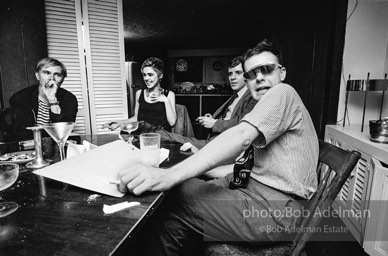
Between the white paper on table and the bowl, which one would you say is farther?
the bowl

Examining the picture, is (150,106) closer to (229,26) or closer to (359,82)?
(359,82)

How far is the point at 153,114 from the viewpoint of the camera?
2.55m

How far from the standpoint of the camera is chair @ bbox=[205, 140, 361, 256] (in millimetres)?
654

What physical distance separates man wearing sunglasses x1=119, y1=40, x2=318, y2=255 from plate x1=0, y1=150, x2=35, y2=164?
0.66m

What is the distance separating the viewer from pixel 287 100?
2.68ft

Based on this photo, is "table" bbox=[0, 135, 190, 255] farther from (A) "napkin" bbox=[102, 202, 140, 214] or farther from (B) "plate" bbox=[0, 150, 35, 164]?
(B) "plate" bbox=[0, 150, 35, 164]

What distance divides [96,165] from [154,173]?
232mm

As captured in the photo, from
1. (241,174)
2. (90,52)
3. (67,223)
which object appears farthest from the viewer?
(90,52)

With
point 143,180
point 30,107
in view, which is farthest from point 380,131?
point 30,107

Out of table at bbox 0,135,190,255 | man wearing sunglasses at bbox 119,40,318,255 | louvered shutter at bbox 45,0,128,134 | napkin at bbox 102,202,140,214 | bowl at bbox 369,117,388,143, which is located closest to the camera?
table at bbox 0,135,190,255

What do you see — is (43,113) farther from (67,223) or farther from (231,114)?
(67,223)

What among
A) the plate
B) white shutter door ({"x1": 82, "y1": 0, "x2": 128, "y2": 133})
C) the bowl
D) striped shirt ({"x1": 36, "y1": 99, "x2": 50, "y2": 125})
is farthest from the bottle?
white shutter door ({"x1": 82, "y1": 0, "x2": 128, "y2": 133})

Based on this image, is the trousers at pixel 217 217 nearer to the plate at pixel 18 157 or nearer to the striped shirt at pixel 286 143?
the striped shirt at pixel 286 143

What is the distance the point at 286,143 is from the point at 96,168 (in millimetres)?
695
